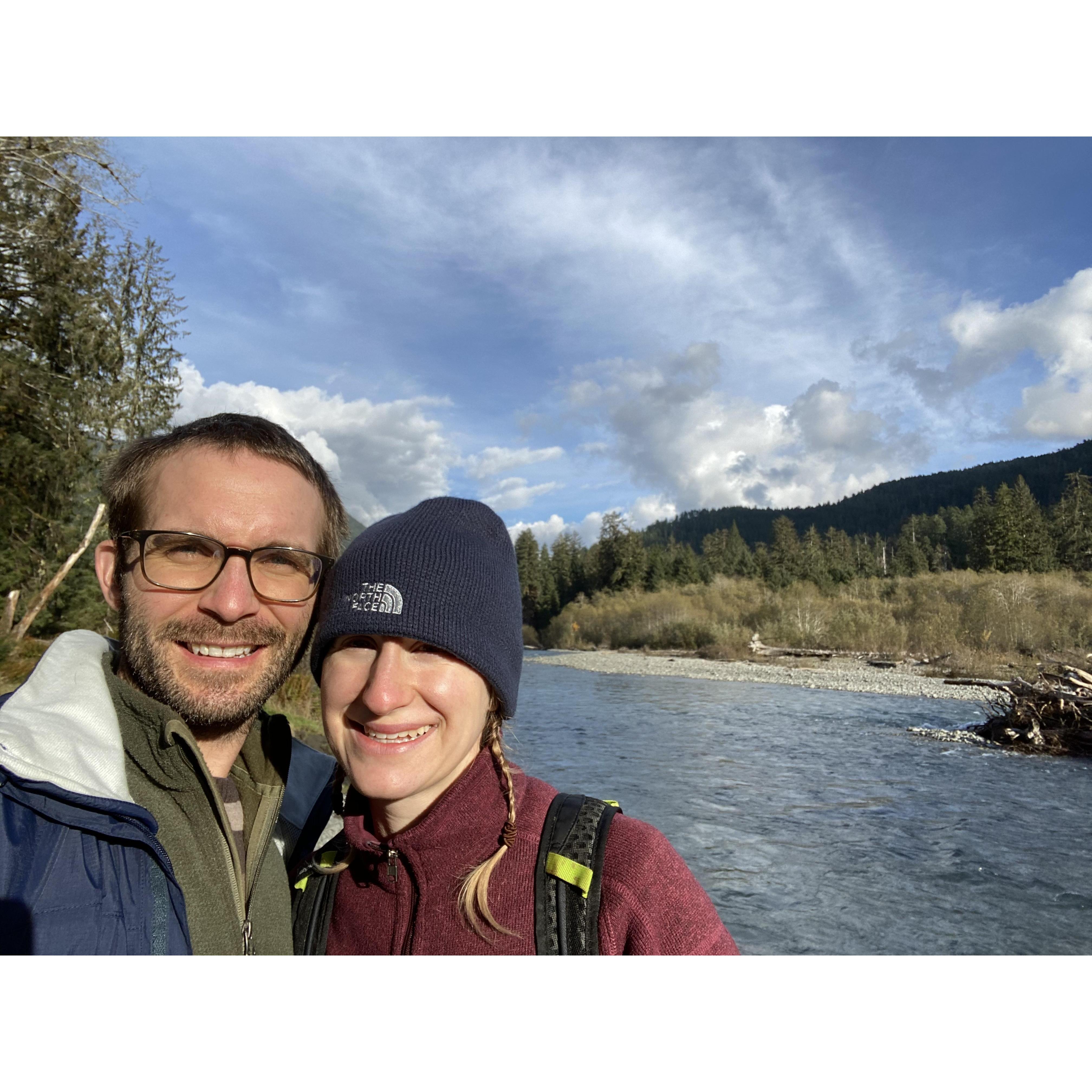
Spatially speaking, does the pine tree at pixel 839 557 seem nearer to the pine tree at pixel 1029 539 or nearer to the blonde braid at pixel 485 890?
the pine tree at pixel 1029 539

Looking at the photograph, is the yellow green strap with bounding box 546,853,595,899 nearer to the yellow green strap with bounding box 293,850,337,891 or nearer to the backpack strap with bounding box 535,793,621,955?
the backpack strap with bounding box 535,793,621,955

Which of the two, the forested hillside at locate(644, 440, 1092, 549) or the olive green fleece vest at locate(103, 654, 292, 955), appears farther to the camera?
the forested hillside at locate(644, 440, 1092, 549)

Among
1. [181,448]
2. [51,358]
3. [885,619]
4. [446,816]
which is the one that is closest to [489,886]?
[446,816]

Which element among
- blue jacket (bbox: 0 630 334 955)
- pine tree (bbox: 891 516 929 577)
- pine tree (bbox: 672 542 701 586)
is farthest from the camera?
pine tree (bbox: 891 516 929 577)

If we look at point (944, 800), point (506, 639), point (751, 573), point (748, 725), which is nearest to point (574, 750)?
point (748, 725)

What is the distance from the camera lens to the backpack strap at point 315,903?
1.45 metres

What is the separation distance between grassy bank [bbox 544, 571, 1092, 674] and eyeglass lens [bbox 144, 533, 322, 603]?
14.6m

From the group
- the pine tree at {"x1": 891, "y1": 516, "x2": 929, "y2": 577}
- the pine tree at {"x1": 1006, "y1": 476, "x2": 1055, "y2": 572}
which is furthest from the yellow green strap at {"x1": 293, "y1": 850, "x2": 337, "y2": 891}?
the pine tree at {"x1": 891, "y1": 516, "x2": 929, "y2": 577}

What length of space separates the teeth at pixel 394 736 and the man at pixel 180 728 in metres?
0.30

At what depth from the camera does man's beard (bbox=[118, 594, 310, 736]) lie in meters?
1.50

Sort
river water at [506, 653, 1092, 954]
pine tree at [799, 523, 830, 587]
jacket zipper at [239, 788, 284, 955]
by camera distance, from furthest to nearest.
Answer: pine tree at [799, 523, 830, 587]
river water at [506, 653, 1092, 954]
jacket zipper at [239, 788, 284, 955]

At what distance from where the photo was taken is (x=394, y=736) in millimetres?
1398

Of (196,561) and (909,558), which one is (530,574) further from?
(196,561)

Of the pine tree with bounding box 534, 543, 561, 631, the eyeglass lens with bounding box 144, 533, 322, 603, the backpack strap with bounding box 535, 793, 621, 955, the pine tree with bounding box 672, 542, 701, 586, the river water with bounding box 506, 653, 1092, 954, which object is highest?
the pine tree with bounding box 672, 542, 701, 586
